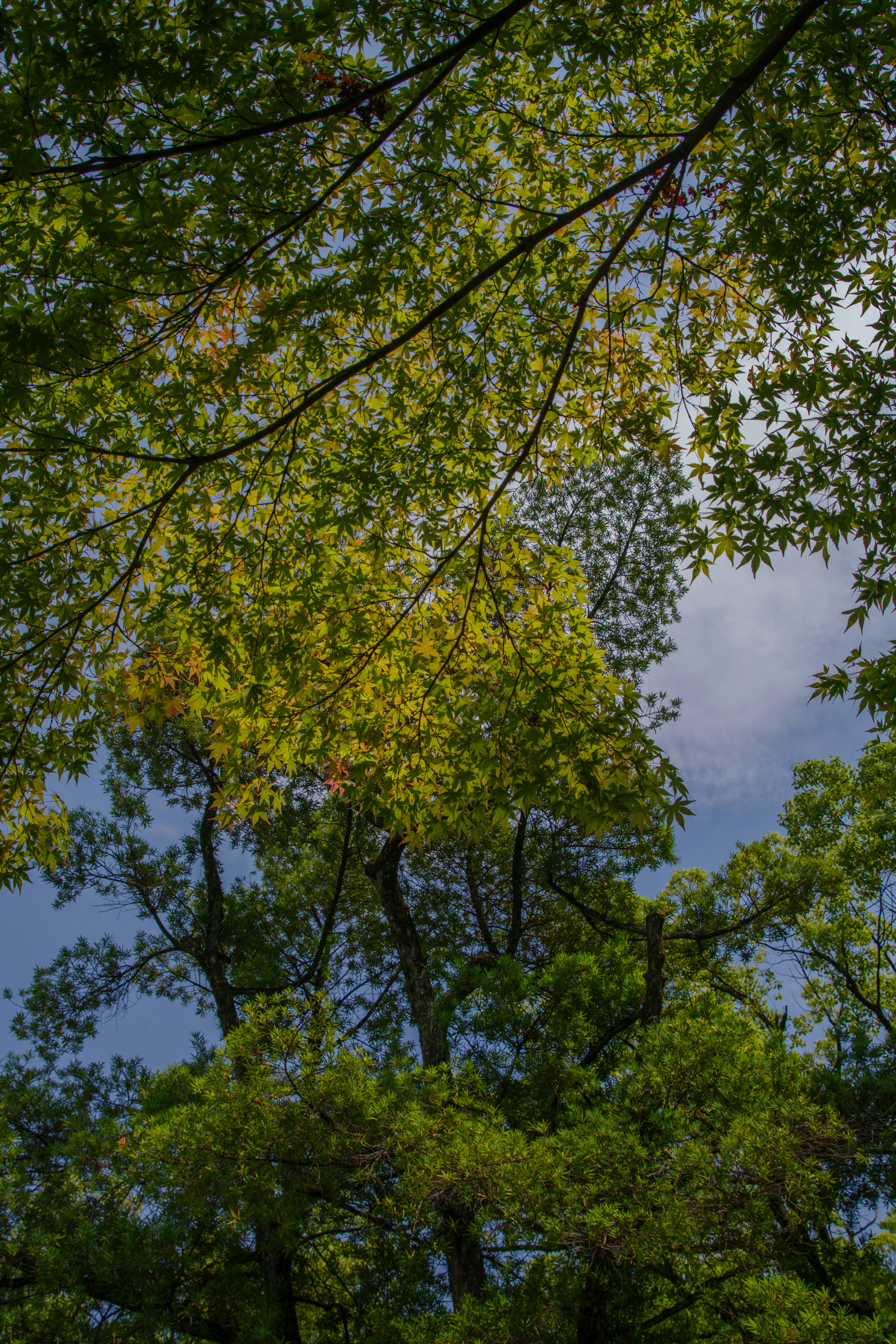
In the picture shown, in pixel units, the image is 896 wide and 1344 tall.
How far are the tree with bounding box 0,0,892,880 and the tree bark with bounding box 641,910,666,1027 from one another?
412cm

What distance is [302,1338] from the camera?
8.74 meters

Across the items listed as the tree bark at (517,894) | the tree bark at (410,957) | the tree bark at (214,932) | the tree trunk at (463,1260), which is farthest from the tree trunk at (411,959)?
the tree bark at (214,932)

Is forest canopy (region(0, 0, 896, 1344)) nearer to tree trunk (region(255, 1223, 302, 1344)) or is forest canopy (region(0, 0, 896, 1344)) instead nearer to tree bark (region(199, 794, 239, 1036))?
tree trunk (region(255, 1223, 302, 1344))

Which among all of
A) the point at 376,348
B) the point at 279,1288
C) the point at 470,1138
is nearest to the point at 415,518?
the point at 376,348

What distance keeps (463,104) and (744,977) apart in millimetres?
11913

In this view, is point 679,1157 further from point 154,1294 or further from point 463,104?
point 463,104

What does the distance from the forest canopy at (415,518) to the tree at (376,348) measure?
0.09ft

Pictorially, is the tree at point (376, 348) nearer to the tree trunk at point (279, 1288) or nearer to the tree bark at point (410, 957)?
the tree bark at point (410, 957)

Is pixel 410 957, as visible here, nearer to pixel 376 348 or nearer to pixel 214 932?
pixel 214 932

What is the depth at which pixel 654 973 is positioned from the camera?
762 cm

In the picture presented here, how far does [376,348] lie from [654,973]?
611 centimetres

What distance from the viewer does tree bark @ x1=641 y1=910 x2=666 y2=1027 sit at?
7500 millimetres

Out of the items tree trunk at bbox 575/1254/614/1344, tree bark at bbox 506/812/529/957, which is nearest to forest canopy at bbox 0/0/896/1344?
tree trunk at bbox 575/1254/614/1344

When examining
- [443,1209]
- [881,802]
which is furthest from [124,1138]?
[881,802]
